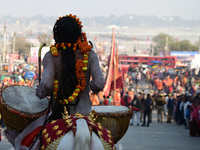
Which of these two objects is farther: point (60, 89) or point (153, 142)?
point (153, 142)

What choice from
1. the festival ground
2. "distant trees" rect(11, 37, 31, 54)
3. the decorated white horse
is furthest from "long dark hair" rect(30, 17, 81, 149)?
"distant trees" rect(11, 37, 31, 54)

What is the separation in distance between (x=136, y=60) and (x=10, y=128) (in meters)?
102

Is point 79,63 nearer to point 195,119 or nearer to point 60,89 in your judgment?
point 60,89

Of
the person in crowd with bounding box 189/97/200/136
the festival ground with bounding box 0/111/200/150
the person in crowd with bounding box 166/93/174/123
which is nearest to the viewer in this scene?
the festival ground with bounding box 0/111/200/150

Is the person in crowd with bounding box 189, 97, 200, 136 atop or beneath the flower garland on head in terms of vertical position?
beneath

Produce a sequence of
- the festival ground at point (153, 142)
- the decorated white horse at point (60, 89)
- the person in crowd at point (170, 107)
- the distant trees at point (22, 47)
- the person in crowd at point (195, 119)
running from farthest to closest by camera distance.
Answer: the distant trees at point (22, 47), the person in crowd at point (170, 107), the person in crowd at point (195, 119), the festival ground at point (153, 142), the decorated white horse at point (60, 89)

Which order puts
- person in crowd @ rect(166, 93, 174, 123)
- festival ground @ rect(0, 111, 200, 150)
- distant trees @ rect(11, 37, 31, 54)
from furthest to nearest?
distant trees @ rect(11, 37, 31, 54)
person in crowd @ rect(166, 93, 174, 123)
festival ground @ rect(0, 111, 200, 150)

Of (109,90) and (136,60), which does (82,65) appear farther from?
(136,60)

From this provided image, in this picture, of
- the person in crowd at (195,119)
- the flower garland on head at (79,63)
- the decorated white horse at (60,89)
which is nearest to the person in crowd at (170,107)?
the person in crowd at (195,119)

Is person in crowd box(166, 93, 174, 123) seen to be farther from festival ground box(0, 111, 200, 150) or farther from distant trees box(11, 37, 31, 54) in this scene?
distant trees box(11, 37, 31, 54)

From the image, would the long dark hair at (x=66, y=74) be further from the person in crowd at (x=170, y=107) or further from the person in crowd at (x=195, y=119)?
the person in crowd at (x=170, y=107)

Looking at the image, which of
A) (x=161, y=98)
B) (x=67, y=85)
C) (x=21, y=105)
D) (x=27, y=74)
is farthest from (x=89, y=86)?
(x=27, y=74)

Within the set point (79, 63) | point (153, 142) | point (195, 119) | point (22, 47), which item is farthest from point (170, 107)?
A: point (22, 47)

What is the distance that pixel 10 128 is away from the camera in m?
5.91
